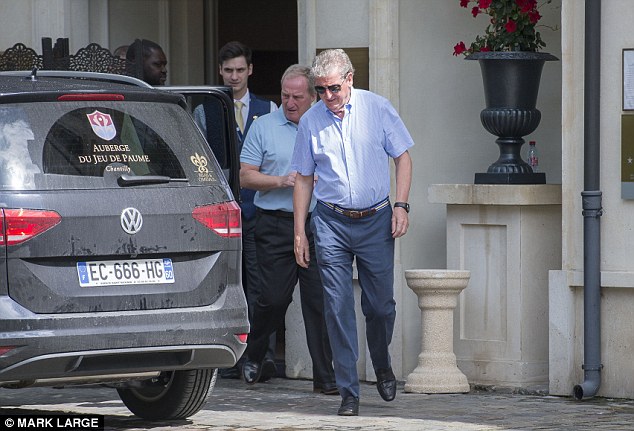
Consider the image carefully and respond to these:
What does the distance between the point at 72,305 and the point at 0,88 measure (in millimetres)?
1096

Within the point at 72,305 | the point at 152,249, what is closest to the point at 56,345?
the point at 72,305

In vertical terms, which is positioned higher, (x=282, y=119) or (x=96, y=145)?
(x=282, y=119)

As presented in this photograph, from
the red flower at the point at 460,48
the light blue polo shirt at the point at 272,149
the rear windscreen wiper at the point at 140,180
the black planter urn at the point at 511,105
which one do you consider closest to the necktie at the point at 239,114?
the light blue polo shirt at the point at 272,149

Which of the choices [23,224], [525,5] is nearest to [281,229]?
[525,5]

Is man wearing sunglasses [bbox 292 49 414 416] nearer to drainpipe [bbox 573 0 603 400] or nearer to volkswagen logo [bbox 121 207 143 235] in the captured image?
drainpipe [bbox 573 0 603 400]

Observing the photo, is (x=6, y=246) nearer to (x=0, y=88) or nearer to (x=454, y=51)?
(x=0, y=88)

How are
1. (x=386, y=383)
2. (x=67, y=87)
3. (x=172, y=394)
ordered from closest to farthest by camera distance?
(x=67, y=87) → (x=172, y=394) → (x=386, y=383)

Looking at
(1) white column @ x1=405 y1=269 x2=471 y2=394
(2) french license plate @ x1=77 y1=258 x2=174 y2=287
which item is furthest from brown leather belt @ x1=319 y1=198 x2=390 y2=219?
(2) french license plate @ x1=77 y1=258 x2=174 y2=287

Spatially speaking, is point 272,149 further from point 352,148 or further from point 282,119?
point 352,148

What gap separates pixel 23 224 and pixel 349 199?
6.90ft

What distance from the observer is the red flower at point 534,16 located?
31.7 ft

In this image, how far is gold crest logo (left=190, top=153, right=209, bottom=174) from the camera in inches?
288

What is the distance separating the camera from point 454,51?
10039 mm

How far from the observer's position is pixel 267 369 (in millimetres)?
10047
